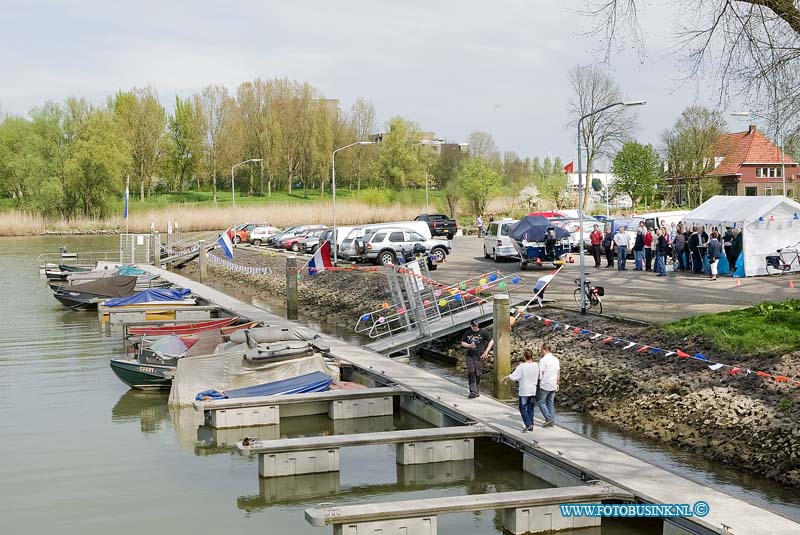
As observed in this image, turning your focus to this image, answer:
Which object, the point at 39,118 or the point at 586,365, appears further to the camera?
the point at 39,118

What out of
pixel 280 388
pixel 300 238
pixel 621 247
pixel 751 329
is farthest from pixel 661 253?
pixel 300 238

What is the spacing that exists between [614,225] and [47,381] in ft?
91.1

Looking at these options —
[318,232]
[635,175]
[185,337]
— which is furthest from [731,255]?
[635,175]

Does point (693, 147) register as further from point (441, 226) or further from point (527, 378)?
point (527, 378)

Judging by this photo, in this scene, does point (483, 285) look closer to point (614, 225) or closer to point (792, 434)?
point (792, 434)

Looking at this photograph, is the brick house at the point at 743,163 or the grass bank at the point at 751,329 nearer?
the grass bank at the point at 751,329

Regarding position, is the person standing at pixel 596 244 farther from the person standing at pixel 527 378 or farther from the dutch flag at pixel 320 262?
the person standing at pixel 527 378

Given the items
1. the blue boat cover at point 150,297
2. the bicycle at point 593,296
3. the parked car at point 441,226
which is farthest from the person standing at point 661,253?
the parked car at point 441,226

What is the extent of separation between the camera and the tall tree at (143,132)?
11900 cm

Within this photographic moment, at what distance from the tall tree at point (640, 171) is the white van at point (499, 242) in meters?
38.2

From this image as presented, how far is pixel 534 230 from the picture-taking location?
3947cm

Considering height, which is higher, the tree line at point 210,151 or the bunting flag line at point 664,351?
the tree line at point 210,151

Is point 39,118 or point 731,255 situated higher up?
point 39,118

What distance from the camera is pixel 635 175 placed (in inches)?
3184
